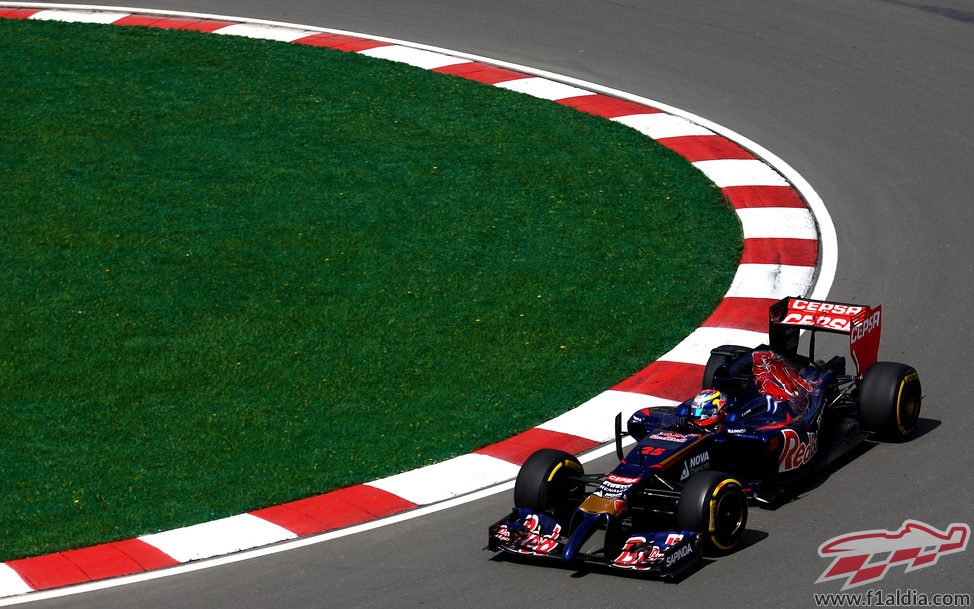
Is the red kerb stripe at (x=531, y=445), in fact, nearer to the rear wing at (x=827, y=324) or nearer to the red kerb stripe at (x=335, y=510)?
the red kerb stripe at (x=335, y=510)

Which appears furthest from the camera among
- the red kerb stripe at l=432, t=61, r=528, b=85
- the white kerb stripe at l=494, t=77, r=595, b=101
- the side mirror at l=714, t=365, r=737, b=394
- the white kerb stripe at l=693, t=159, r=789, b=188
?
the red kerb stripe at l=432, t=61, r=528, b=85

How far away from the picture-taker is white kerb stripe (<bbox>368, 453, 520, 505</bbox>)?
8.95m

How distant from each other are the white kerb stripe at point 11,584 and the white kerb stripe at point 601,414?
12.8 feet

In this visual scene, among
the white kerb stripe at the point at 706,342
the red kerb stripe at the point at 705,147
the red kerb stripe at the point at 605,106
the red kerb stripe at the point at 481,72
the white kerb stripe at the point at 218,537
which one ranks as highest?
the red kerb stripe at the point at 481,72

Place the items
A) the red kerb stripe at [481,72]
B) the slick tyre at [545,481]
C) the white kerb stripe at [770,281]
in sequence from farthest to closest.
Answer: the red kerb stripe at [481,72] → the white kerb stripe at [770,281] → the slick tyre at [545,481]

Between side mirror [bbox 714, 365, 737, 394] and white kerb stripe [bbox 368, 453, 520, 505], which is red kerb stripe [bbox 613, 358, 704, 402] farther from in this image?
white kerb stripe [bbox 368, 453, 520, 505]

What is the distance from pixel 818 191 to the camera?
43.0ft

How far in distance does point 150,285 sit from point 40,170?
135 inches

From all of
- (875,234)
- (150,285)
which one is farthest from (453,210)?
(875,234)

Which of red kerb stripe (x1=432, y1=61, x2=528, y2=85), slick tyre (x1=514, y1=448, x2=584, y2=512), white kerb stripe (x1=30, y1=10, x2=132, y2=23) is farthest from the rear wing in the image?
white kerb stripe (x1=30, y1=10, x2=132, y2=23)

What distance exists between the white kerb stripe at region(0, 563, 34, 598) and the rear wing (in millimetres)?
5465

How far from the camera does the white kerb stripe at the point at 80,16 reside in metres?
19.0

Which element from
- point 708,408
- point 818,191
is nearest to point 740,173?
point 818,191

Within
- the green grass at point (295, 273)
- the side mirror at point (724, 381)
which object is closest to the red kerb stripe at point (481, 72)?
the green grass at point (295, 273)
